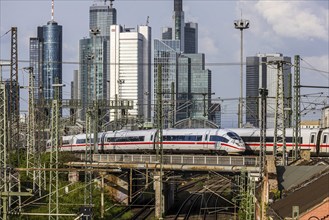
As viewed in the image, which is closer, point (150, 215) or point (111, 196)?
point (150, 215)

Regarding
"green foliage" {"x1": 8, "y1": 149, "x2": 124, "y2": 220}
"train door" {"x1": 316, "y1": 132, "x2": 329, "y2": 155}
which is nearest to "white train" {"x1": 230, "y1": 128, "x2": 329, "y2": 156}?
"train door" {"x1": 316, "y1": 132, "x2": 329, "y2": 155}

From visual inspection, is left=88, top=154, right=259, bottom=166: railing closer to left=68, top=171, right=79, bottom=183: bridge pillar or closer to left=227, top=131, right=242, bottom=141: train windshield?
left=68, top=171, right=79, bottom=183: bridge pillar

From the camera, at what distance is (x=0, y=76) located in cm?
3450

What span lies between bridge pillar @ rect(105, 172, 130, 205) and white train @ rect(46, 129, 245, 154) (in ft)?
10.4

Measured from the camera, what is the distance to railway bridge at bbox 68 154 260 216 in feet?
169

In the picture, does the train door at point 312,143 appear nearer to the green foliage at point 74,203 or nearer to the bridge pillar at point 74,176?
the green foliage at point 74,203

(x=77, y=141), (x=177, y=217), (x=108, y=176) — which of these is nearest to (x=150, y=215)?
(x=177, y=217)

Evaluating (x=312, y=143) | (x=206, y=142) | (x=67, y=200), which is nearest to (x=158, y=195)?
(x=67, y=200)

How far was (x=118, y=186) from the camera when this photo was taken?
203 feet

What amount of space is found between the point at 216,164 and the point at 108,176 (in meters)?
12.1

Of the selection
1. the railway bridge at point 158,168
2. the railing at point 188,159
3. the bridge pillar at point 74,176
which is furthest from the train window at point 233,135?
the bridge pillar at point 74,176

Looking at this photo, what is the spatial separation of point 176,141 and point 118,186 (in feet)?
19.6

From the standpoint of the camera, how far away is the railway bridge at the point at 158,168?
51.5m

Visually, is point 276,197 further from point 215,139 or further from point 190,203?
point 190,203
